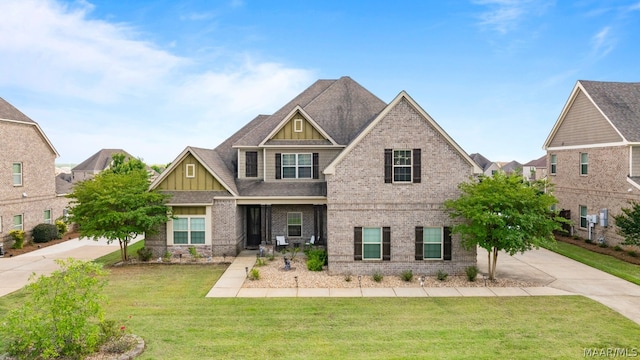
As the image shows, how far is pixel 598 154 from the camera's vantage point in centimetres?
2483

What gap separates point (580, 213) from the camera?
26.9 meters

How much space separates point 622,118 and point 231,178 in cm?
2261

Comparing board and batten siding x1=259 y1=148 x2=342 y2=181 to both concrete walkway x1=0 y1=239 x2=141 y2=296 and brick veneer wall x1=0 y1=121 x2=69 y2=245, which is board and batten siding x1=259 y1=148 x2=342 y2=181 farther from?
brick veneer wall x1=0 y1=121 x2=69 y2=245

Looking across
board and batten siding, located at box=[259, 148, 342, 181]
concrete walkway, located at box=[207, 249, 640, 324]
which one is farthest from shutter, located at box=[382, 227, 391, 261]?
board and batten siding, located at box=[259, 148, 342, 181]

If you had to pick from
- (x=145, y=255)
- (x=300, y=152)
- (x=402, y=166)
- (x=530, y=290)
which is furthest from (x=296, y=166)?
(x=530, y=290)

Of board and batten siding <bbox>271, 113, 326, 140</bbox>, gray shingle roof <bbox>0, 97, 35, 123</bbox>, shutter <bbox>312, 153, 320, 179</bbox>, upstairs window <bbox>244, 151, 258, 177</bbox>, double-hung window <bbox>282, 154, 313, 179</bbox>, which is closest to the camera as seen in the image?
board and batten siding <bbox>271, 113, 326, 140</bbox>

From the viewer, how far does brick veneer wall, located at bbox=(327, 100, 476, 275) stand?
1741cm

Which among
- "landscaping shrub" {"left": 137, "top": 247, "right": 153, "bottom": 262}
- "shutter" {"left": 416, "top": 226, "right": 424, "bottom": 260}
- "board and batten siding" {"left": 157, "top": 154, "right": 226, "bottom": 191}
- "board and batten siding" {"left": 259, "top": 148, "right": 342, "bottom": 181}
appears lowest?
"landscaping shrub" {"left": 137, "top": 247, "right": 153, "bottom": 262}

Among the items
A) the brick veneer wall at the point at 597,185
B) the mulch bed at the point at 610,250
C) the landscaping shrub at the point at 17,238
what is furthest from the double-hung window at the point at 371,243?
the landscaping shrub at the point at 17,238

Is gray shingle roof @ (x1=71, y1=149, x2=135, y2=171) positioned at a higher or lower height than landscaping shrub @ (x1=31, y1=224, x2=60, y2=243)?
higher

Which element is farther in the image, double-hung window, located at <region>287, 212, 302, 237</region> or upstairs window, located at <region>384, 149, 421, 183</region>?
double-hung window, located at <region>287, 212, 302, 237</region>

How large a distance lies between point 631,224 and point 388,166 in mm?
13198

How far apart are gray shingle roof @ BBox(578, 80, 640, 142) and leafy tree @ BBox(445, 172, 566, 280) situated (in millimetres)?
10767

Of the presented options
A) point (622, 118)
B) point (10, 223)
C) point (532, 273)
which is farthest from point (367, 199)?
point (10, 223)
